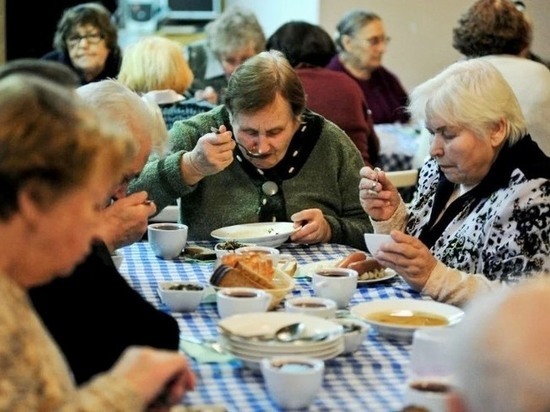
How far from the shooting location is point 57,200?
4.99 ft

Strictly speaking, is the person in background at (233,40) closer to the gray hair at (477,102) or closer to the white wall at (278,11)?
the white wall at (278,11)

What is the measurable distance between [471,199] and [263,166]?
79 centimetres

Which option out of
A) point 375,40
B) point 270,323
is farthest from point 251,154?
point 375,40

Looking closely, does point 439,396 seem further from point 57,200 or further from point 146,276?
point 146,276

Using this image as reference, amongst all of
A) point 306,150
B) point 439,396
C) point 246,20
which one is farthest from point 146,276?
point 246,20

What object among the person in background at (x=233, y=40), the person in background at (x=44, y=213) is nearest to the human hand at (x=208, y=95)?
the person in background at (x=233, y=40)

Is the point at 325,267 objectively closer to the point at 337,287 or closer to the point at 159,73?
the point at 337,287

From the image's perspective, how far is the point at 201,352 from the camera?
2.29 meters

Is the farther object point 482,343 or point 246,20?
point 246,20

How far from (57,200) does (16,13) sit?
6613mm

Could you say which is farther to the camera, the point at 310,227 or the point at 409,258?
the point at 310,227

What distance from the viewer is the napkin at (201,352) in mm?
2246

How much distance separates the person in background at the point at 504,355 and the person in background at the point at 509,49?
3605 millimetres

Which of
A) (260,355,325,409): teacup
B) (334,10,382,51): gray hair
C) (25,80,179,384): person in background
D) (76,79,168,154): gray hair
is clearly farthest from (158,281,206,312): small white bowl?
(334,10,382,51): gray hair
